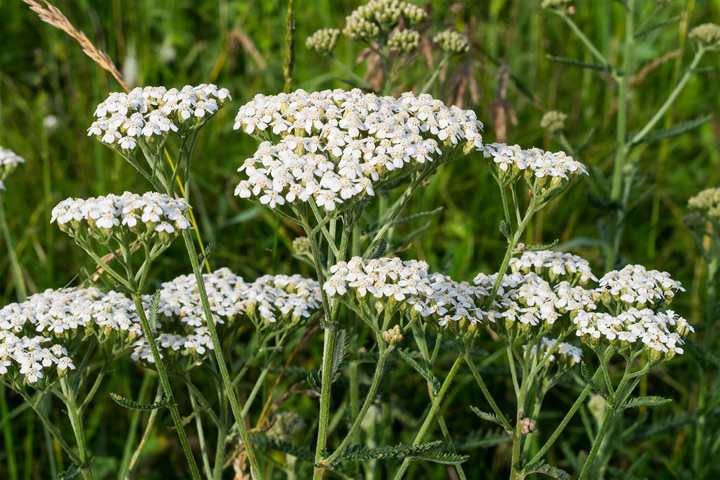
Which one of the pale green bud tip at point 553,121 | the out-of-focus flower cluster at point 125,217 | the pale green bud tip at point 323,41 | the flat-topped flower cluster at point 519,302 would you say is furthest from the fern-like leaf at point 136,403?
the pale green bud tip at point 553,121

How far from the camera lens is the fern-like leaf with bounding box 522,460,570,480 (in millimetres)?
2607

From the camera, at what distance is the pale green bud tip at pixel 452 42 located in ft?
13.6

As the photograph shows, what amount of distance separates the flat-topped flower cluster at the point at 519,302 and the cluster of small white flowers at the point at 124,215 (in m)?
0.57

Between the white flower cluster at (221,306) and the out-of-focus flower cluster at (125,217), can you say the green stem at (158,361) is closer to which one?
the out-of-focus flower cluster at (125,217)

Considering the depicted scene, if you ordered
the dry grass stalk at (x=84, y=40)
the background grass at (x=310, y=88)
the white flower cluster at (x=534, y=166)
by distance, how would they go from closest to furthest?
the white flower cluster at (x=534, y=166) < the dry grass stalk at (x=84, y=40) < the background grass at (x=310, y=88)

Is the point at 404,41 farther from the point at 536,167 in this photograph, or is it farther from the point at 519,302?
the point at 519,302

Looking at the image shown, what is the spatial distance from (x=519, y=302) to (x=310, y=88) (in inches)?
142

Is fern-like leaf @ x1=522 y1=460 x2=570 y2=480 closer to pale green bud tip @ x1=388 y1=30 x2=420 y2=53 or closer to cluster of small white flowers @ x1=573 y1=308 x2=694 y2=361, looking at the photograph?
cluster of small white flowers @ x1=573 y1=308 x2=694 y2=361

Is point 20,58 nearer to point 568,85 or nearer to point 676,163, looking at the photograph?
point 568,85

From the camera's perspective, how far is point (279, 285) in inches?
133

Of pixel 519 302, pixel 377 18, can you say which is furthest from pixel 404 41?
pixel 519 302

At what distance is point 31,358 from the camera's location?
2.73 m

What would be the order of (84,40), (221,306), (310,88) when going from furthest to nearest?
(310,88)
(84,40)
(221,306)

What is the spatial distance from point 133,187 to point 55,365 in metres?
2.75
